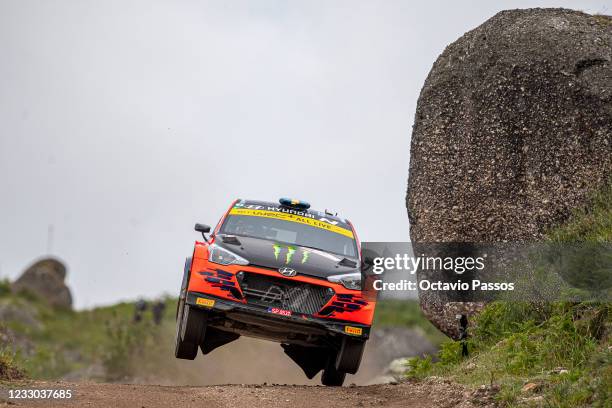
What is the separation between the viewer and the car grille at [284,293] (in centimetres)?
1094

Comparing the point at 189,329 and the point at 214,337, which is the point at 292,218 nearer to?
the point at 214,337

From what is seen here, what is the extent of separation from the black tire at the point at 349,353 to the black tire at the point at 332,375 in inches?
19.9

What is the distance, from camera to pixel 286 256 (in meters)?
11.3

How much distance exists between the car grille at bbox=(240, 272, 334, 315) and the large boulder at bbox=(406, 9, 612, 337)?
3.04 metres

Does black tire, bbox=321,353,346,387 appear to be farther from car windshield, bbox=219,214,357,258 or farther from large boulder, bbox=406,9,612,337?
large boulder, bbox=406,9,612,337

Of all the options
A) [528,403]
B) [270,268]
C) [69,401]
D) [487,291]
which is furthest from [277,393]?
[487,291]

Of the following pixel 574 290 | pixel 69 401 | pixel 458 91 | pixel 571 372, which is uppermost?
pixel 458 91

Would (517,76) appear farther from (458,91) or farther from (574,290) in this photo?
(574,290)

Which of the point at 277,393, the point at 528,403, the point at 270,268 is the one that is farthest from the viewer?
the point at 270,268

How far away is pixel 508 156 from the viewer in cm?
1326

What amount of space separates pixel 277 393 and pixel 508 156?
4952mm

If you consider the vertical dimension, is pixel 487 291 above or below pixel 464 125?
below

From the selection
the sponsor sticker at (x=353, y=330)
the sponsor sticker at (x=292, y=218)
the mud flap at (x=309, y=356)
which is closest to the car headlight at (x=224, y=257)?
the sponsor sticker at (x=353, y=330)

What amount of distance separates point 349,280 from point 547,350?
237cm
